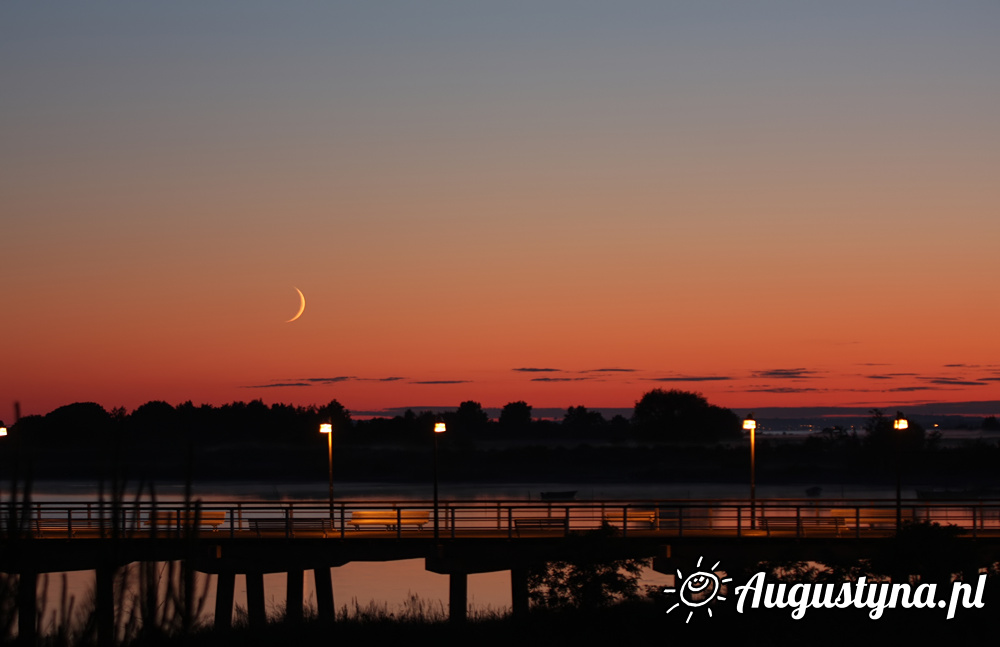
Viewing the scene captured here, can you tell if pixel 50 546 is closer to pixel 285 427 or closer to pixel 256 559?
pixel 256 559

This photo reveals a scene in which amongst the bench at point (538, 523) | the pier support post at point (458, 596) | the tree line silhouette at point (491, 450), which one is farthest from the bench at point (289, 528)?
the tree line silhouette at point (491, 450)

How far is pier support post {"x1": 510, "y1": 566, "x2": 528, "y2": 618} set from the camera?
3425 cm

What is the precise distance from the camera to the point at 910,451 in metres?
160

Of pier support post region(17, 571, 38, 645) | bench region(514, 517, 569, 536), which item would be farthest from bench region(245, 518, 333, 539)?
pier support post region(17, 571, 38, 645)

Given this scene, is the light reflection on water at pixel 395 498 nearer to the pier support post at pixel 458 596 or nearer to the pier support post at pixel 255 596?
the pier support post at pixel 255 596

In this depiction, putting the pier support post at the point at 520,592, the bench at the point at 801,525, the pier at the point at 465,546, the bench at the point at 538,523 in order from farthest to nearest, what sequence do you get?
the bench at the point at 538,523, the bench at the point at 801,525, the pier support post at the point at 520,592, the pier at the point at 465,546

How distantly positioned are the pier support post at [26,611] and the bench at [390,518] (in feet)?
30.5

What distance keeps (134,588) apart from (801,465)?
123784mm

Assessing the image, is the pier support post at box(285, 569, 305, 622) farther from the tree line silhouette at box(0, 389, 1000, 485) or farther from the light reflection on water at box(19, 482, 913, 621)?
the tree line silhouette at box(0, 389, 1000, 485)

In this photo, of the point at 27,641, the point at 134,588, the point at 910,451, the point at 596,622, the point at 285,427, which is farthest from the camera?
the point at 285,427

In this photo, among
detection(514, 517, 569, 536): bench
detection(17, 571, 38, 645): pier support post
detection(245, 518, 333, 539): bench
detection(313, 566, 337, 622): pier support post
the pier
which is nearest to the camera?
detection(17, 571, 38, 645): pier support post

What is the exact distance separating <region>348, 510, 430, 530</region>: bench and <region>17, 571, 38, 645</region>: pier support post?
9.31 meters

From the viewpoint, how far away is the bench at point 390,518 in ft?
123

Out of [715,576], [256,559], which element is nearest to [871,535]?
[715,576]
